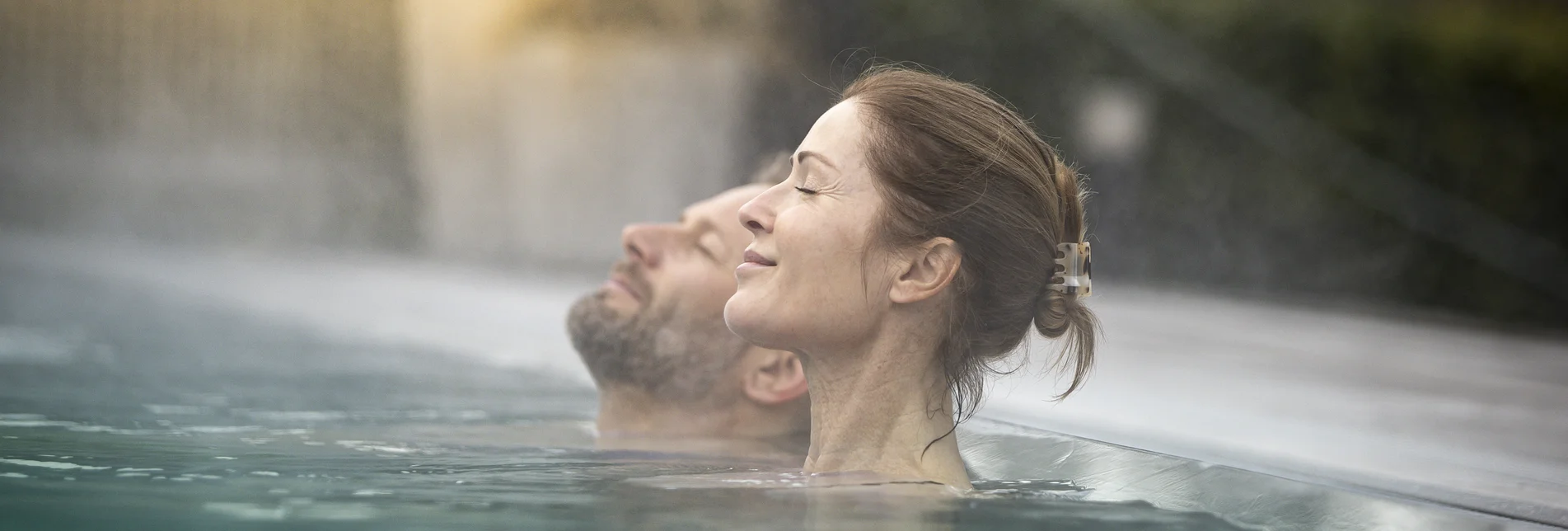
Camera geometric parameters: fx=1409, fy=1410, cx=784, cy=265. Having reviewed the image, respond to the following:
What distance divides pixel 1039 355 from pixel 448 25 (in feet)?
9.32

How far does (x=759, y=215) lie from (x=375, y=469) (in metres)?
0.55

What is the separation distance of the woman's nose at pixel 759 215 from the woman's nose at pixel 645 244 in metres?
0.66

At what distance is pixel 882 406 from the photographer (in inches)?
60.2

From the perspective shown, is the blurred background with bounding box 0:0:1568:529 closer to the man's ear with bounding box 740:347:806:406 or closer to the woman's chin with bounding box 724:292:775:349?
the man's ear with bounding box 740:347:806:406

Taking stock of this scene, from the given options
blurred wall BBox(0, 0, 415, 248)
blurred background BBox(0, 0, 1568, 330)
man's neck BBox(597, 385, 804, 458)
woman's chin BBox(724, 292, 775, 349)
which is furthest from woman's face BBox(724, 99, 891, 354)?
blurred wall BBox(0, 0, 415, 248)

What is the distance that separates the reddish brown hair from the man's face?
25.2 inches

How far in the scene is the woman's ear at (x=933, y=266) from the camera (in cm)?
147

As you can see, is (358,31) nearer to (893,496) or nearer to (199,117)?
(199,117)

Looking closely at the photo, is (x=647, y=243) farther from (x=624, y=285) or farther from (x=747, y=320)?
(x=747, y=320)

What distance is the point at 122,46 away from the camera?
5223 mm

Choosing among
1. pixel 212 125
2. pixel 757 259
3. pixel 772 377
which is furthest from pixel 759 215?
pixel 212 125

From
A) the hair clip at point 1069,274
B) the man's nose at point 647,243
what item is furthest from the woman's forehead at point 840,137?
the man's nose at point 647,243

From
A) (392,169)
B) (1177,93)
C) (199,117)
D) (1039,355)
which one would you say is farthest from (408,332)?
(1177,93)

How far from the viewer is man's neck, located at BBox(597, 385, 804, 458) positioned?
2.06 meters
